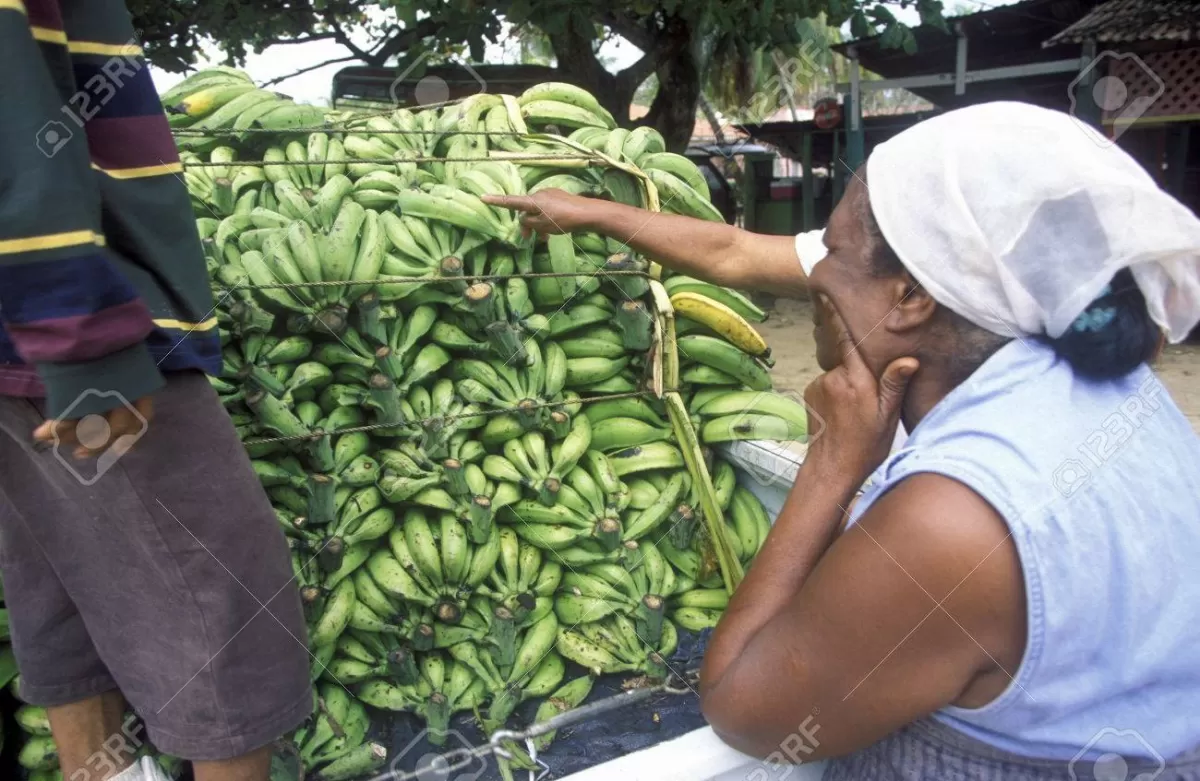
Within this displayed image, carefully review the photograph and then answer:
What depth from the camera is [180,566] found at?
1.33m

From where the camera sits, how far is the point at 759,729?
3.95ft

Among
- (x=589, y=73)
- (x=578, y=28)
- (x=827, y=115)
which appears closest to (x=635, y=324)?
(x=578, y=28)

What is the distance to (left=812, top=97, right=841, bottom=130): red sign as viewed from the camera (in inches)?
446

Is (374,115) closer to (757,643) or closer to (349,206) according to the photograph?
(349,206)

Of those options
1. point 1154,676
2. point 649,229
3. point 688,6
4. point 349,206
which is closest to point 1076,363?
point 1154,676

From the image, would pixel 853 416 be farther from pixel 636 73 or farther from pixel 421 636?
pixel 636 73

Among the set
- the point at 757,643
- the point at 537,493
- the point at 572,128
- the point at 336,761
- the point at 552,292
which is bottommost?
the point at 336,761

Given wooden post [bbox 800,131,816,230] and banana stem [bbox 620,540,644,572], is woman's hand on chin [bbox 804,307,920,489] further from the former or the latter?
wooden post [bbox 800,131,816,230]

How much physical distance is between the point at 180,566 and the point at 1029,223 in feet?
4.24

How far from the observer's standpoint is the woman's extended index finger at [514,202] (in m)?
1.94

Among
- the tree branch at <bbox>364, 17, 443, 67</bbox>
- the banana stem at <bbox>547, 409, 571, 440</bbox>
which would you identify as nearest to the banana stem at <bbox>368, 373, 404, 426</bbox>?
the banana stem at <bbox>547, 409, 571, 440</bbox>

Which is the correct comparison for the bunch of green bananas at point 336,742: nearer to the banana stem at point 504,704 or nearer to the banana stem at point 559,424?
the banana stem at point 504,704

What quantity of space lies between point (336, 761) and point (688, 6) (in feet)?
19.0

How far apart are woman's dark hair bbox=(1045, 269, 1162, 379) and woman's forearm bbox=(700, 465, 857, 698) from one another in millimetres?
383
